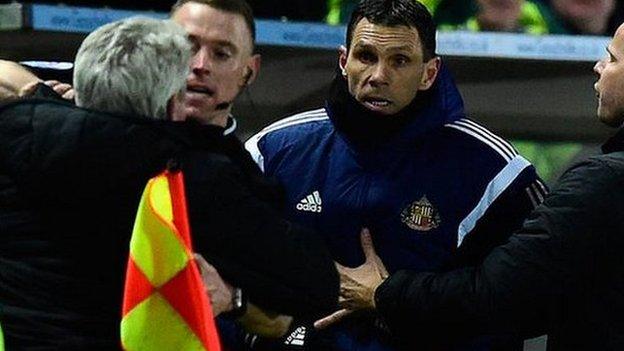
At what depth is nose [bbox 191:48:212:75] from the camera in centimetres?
334

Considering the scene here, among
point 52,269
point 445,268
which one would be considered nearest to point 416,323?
point 445,268

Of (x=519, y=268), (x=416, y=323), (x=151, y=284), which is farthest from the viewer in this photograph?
(x=416, y=323)

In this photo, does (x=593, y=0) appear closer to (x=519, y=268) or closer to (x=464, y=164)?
(x=464, y=164)

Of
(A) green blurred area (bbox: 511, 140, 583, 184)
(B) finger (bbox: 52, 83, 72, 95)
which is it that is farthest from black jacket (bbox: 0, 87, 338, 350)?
(A) green blurred area (bbox: 511, 140, 583, 184)

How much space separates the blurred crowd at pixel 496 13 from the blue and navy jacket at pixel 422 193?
2.07 m

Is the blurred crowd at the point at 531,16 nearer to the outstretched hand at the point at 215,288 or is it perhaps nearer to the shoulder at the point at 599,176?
the shoulder at the point at 599,176

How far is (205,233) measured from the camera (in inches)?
107

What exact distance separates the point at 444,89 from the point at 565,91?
90.1 inches

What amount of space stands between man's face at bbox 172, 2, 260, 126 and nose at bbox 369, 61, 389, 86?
0.28m

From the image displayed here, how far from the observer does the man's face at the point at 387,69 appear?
3.34 meters

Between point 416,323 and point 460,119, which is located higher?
point 460,119

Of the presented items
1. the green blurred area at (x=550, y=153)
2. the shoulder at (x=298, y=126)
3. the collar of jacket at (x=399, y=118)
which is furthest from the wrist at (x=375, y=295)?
the green blurred area at (x=550, y=153)

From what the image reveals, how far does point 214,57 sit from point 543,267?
847 mm

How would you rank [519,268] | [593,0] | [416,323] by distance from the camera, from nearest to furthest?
[519,268], [416,323], [593,0]
